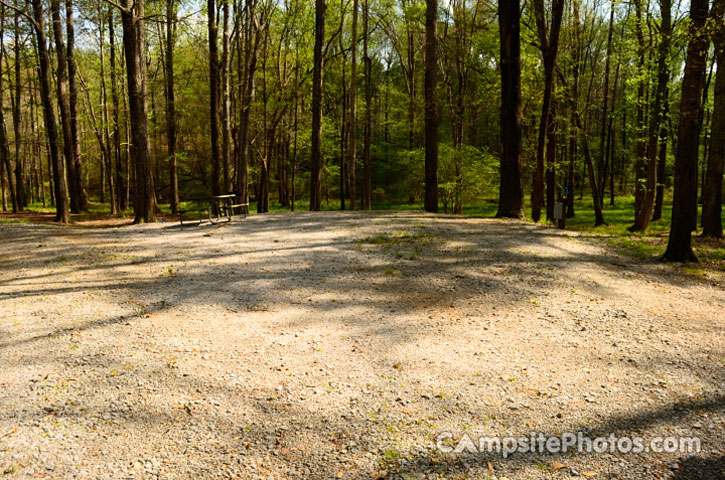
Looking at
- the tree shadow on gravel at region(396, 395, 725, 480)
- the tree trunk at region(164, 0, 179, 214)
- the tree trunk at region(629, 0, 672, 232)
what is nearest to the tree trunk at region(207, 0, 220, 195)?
the tree trunk at region(164, 0, 179, 214)

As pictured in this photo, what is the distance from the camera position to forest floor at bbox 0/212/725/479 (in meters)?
3.16

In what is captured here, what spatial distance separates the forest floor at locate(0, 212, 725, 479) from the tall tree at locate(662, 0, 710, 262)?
64cm

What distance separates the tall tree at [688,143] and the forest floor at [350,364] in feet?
2.11

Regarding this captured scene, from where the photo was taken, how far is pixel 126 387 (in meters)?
3.98

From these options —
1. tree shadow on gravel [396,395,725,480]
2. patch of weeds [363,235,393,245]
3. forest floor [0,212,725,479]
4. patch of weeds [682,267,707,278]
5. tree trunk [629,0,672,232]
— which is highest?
tree trunk [629,0,672,232]

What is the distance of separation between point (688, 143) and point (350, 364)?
7.66 meters

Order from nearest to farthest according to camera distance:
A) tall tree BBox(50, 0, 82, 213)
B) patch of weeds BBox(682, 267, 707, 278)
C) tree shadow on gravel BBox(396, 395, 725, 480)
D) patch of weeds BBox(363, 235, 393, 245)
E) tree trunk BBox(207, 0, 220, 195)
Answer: tree shadow on gravel BBox(396, 395, 725, 480)
patch of weeds BBox(682, 267, 707, 278)
patch of weeds BBox(363, 235, 393, 245)
tree trunk BBox(207, 0, 220, 195)
tall tree BBox(50, 0, 82, 213)

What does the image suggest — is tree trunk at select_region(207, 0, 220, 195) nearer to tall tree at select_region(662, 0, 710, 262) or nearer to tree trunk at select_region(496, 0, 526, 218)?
tree trunk at select_region(496, 0, 526, 218)

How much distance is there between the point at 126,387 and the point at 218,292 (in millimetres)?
2646

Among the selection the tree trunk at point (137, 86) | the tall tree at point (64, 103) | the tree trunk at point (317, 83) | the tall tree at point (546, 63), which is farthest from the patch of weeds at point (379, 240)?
the tall tree at point (64, 103)

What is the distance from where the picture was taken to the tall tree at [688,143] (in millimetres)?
8055

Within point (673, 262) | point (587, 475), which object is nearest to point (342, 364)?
point (587, 475)

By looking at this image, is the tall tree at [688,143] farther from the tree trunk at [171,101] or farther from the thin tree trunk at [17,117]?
the thin tree trunk at [17,117]

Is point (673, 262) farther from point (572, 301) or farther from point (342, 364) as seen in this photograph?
point (342, 364)
